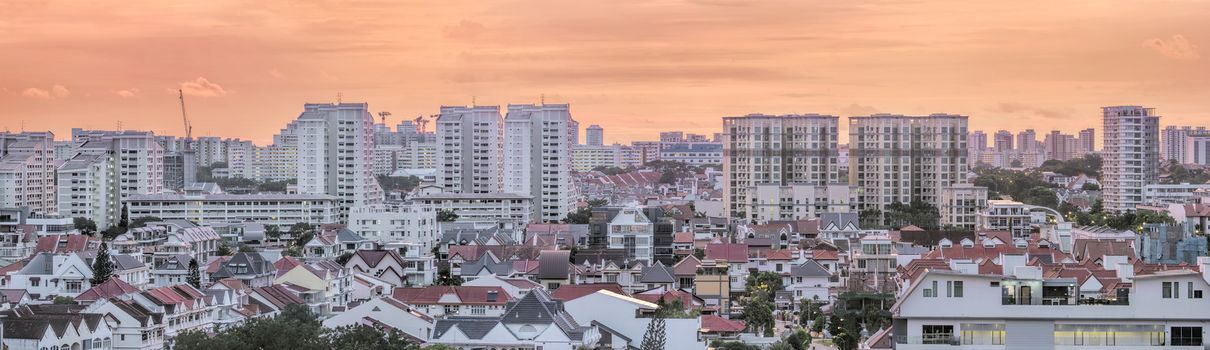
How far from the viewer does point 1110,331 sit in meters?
14.5

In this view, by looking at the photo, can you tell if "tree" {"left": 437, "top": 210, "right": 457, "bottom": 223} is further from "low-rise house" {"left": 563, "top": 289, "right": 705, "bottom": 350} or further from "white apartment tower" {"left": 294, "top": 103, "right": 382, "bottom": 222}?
"low-rise house" {"left": 563, "top": 289, "right": 705, "bottom": 350}

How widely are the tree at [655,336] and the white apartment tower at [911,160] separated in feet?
104

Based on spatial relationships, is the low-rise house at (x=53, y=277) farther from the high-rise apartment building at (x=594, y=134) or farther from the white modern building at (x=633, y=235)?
the high-rise apartment building at (x=594, y=134)

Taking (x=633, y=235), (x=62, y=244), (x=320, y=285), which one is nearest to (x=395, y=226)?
(x=62, y=244)

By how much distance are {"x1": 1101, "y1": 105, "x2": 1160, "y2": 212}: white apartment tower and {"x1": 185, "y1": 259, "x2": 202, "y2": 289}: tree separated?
29.6 m

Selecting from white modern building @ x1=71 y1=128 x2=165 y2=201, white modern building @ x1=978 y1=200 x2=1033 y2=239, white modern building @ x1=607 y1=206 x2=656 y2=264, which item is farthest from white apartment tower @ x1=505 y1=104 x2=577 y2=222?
white modern building @ x1=607 y1=206 x2=656 y2=264

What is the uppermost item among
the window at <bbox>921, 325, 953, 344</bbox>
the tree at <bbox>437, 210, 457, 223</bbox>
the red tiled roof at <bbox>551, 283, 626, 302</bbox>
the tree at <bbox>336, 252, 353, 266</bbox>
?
the tree at <bbox>437, 210, 457, 223</bbox>

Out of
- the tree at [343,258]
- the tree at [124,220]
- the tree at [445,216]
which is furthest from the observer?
the tree at [445,216]

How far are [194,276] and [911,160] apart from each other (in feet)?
92.1

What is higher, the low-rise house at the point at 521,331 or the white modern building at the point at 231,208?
the white modern building at the point at 231,208

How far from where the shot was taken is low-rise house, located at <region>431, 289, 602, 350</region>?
61.2ft

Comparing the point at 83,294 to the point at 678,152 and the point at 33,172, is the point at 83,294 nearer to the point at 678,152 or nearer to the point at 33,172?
the point at 33,172

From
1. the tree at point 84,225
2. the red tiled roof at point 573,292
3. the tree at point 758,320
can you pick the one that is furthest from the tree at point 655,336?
the tree at point 84,225

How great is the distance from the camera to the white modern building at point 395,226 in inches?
1471
